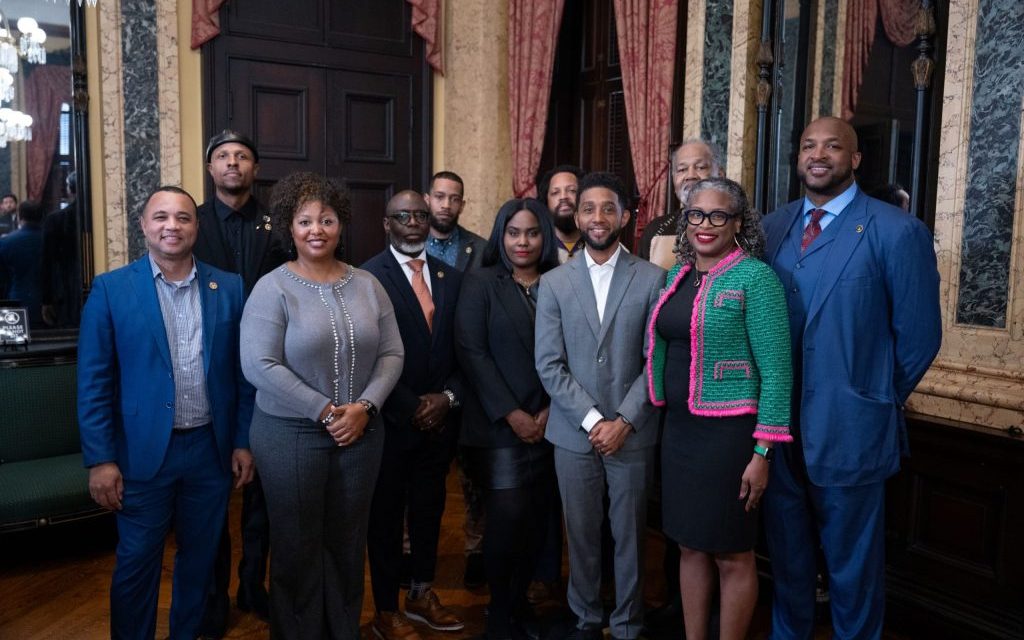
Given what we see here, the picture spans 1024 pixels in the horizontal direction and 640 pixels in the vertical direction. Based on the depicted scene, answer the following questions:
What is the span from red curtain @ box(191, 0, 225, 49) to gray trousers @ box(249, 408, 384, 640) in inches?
134

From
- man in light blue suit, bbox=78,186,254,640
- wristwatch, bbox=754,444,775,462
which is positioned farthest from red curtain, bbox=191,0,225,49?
wristwatch, bbox=754,444,775,462

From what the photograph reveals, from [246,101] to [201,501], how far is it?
3.39 metres

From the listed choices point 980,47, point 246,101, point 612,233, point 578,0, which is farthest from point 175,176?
point 980,47

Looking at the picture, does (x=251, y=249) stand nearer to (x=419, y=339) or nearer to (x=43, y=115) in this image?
(x=419, y=339)

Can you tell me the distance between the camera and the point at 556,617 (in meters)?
3.04

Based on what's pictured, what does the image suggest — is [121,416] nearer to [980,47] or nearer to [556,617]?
[556,617]

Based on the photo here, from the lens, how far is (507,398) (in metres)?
2.74

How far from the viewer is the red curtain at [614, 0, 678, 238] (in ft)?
15.3

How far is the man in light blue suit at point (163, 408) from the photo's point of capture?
2383 mm

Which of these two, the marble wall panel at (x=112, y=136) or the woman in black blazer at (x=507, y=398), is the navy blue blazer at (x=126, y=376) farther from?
the marble wall panel at (x=112, y=136)

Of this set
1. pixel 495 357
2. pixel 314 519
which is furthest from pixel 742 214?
pixel 314 519

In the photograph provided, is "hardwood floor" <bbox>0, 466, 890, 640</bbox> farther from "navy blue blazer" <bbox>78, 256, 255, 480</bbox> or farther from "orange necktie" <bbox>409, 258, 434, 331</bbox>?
"orange necktie" <bbox>409, 258, 434, 331</bbox>

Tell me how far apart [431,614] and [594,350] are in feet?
3.81

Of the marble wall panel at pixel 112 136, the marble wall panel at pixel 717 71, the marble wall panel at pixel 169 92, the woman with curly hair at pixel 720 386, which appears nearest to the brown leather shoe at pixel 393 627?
the woman with curly hair at pixel 720 386
